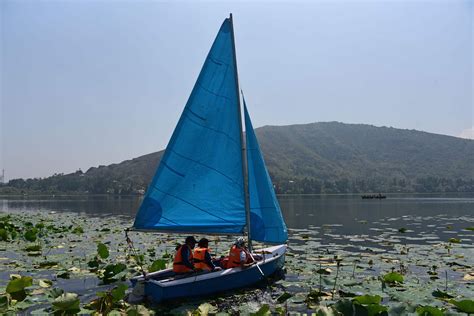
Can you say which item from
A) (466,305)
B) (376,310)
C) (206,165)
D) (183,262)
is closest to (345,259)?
(206,165)

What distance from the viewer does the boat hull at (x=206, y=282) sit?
13.8 meters

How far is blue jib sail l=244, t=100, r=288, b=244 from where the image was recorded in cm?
1777

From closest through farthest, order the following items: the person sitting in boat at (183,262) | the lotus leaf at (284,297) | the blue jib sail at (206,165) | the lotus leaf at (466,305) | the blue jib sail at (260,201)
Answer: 1. the lotus leaf at (466,305)
2. the lotus leaf at (284,297)
3. the person sitting in boat at (183,262)
4. the blue jib sail at (206,165)
5. the blue jib sail at (260,201)

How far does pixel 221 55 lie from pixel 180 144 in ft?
13.6

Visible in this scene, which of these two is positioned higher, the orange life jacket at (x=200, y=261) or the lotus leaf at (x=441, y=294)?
the orange life jacket at (x=200, y=261)

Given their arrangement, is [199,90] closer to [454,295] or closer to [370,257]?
[454,295]

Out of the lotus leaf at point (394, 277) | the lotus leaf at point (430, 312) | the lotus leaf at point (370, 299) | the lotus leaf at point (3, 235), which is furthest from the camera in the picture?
the lotus leaf at point (3, 235)

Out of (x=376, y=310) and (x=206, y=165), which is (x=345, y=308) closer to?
(x=376, y=310)

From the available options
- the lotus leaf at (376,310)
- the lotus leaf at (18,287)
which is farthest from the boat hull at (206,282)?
the lotus leaf at (376,310)

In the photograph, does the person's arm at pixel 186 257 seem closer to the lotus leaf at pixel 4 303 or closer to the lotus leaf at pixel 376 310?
the lotus leaf at pixel 4 303

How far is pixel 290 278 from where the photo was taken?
18.7 meters

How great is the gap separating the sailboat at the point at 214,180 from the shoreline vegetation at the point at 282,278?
1823mm

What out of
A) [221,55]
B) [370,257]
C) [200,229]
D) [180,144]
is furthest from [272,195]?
[370,257]

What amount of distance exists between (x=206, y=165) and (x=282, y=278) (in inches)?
255
